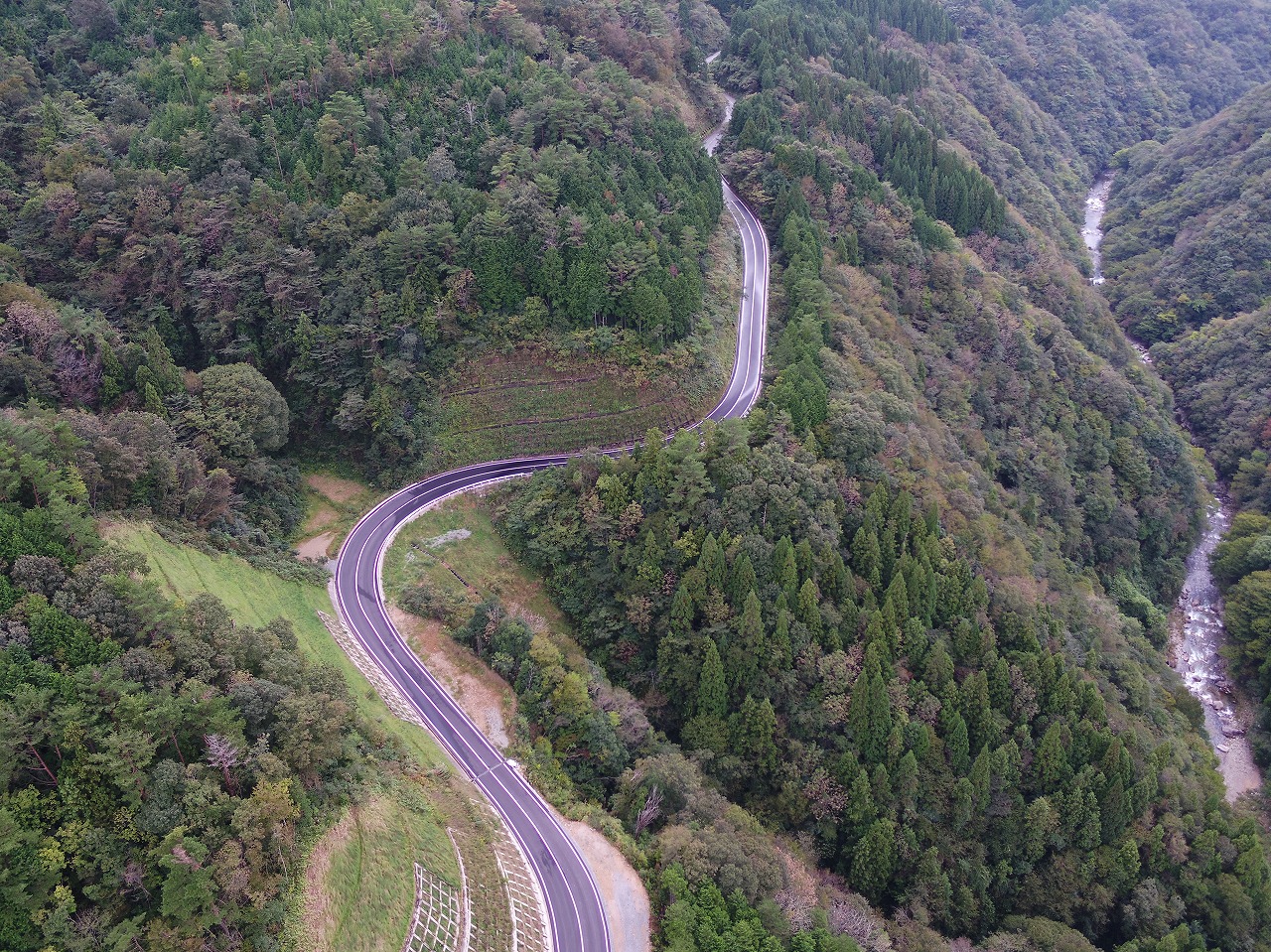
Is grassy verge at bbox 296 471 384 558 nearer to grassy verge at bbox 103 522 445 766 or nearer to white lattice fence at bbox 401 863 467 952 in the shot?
grassy verge at bbox 103 522 445 766

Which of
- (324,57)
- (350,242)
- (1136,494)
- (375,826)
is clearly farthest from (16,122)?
(1136,494)

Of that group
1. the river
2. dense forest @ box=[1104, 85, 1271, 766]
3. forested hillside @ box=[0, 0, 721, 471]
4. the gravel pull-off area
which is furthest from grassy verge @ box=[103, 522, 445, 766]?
dense forest @ box=[1104, 85, 1271, 766]

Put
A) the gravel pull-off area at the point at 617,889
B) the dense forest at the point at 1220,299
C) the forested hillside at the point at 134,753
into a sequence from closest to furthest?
the forested hillside at the point at 134,753, the gravel pull-off area at the point at 617,889, the dense forest at the point at 1220,299

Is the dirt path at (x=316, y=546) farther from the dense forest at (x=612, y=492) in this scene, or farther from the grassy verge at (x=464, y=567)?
the grassy verge at (x=464, y=567)

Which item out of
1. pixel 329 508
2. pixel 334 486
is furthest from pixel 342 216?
pixel 329 508

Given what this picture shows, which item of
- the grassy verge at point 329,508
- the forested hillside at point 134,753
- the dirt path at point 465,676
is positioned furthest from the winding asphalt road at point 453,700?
the forested hillside at point 134,753

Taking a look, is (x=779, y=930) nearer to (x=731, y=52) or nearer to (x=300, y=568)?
(x=300, y=568)
